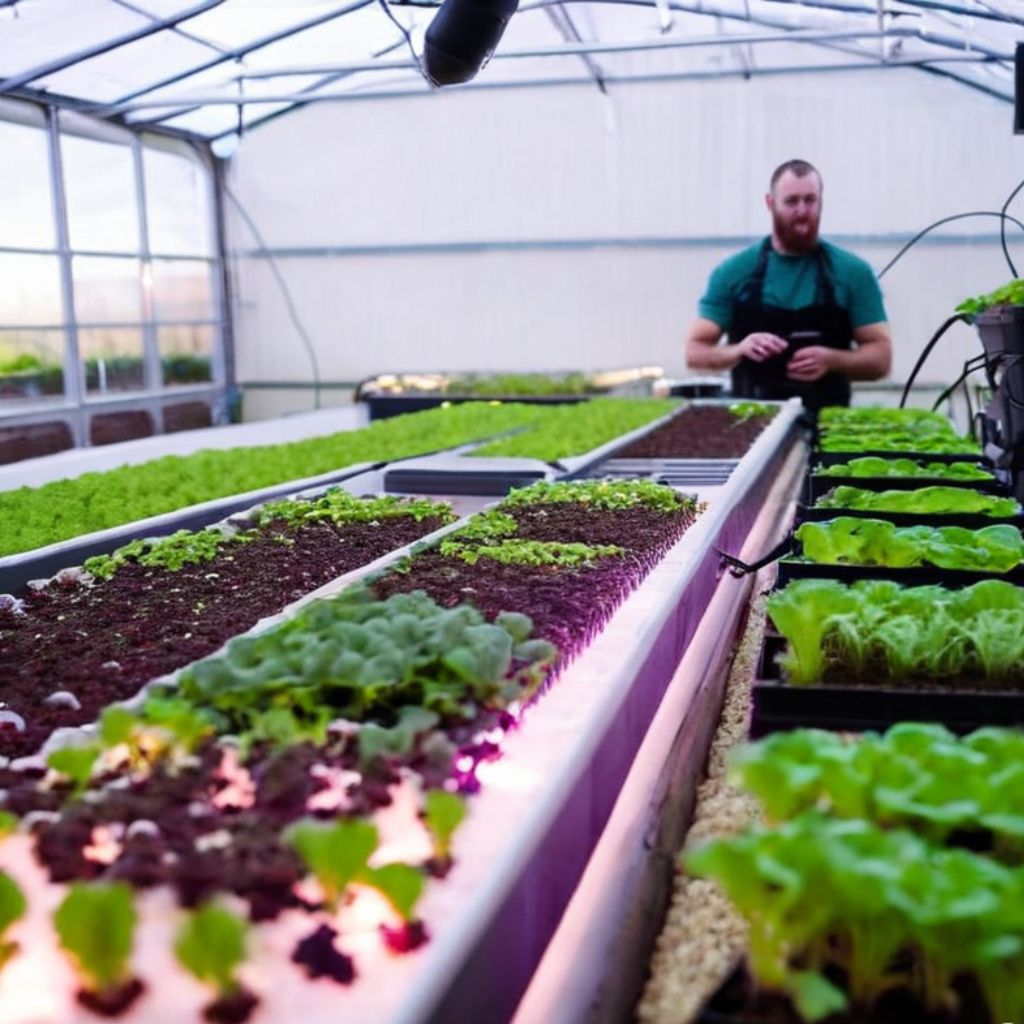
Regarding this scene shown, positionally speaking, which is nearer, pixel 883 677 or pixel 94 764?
pixel 94 764

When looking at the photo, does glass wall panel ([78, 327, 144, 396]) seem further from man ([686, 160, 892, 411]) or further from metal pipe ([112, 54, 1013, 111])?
man ([686, 160, 892, 411])

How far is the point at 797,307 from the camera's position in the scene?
5.60m

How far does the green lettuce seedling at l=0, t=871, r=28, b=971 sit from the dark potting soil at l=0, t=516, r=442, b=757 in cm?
45

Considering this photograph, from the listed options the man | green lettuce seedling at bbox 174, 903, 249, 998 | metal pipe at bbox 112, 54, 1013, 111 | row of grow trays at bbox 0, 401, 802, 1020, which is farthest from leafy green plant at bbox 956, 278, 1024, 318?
metal pipe at bbox 112, 54, 1013, 111

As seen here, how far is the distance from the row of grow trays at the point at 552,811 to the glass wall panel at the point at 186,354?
33.4 ft

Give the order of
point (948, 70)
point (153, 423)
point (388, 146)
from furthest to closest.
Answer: point (388, 146)
point (153, 423)
point (948, 70)

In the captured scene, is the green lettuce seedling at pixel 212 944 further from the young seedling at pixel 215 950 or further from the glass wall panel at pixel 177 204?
the glass wall panel at pixel 177 204

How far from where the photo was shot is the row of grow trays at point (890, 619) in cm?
136

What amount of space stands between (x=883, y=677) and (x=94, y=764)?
3.15ft

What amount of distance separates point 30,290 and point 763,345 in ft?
21.3

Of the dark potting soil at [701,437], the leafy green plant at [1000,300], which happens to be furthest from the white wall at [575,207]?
the leafy green plant at [1000,300]

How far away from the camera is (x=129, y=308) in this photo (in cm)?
1074

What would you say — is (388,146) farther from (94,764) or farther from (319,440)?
(94,764)

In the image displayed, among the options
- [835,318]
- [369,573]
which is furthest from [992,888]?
[835,318]
